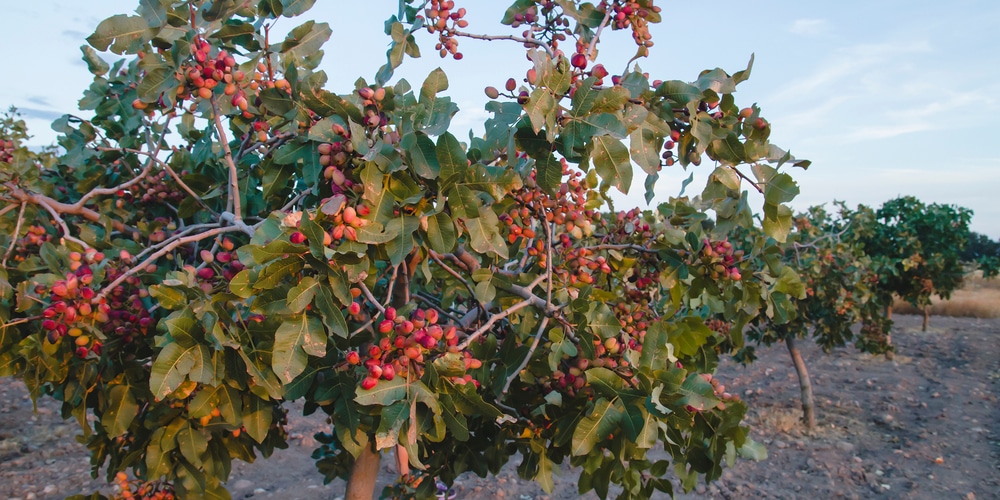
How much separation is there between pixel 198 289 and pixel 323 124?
0.49 metres

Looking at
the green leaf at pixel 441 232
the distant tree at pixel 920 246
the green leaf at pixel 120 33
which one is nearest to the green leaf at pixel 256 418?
the green leaf at pixel 441 232

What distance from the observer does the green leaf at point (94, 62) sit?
2576 mm

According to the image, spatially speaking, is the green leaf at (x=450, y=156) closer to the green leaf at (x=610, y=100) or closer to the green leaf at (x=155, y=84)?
the green leaf at (x=610, y=100)

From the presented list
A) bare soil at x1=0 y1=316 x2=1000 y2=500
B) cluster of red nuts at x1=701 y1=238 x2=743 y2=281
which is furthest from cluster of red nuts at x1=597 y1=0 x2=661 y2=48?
bare soil at x1=0 y1=316 x2=1000 y2=500

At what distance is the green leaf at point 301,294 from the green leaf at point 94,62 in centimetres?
194

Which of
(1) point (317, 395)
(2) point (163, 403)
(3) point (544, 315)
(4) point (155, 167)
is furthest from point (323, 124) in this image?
(4) point (155, 167)

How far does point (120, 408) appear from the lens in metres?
1.94

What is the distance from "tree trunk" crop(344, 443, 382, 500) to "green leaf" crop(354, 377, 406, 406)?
1.43 meters

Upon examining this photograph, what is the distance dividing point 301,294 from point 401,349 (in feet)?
0.85

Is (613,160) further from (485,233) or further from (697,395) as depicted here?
(697,395)

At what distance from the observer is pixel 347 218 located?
1292 mm

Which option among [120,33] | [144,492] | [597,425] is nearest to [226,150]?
[120,33]

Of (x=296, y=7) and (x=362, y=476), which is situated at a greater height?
(x=296, y=7)

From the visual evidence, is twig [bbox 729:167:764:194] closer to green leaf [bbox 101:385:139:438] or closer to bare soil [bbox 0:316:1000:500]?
green leaf [bbox 101:385:139:438]
